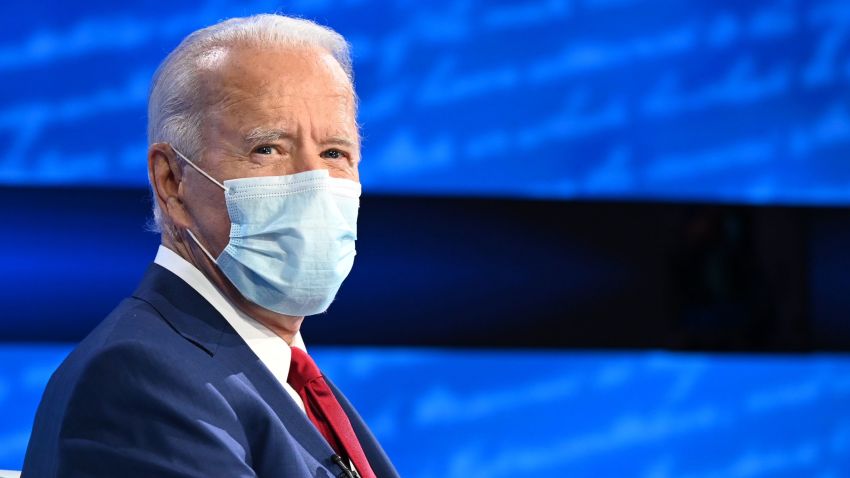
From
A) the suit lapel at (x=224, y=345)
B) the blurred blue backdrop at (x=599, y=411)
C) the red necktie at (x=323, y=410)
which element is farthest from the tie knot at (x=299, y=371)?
the blurred blue backdrop at (x=599, y=411)

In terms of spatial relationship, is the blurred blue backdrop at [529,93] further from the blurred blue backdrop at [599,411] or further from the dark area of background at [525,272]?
the blurred blue backdrop at [599,411]

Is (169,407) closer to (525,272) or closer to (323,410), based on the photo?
(323,410)

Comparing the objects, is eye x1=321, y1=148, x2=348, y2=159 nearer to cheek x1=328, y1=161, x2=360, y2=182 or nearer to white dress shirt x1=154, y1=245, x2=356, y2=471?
cheek x1=328, y1=161, x2=360, y2=182

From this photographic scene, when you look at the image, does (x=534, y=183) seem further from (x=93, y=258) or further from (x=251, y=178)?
(x=251, y=178)

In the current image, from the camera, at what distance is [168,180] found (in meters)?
1.50

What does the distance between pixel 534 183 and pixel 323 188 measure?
1.41 meters

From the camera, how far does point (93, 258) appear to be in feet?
8.73

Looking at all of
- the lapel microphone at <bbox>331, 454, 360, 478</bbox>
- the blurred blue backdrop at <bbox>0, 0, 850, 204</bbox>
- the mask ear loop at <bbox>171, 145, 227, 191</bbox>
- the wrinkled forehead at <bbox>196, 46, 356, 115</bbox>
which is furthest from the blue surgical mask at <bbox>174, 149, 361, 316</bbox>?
the blurred blue backdrop at <bbox>0, 0, 850, 204</bbox>

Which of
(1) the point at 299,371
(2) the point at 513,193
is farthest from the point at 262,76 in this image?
(2) the point at 513,193

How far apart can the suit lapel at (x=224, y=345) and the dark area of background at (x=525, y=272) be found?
50.4 inches

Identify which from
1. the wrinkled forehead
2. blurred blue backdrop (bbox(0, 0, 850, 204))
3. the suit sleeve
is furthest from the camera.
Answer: blurred blue backdrop (bbox(0, 0, 850, 204))

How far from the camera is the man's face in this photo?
144 centimetres

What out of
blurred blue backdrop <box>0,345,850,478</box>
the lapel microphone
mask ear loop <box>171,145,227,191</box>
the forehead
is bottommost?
the lapel microphone

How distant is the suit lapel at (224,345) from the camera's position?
53.1 inches
